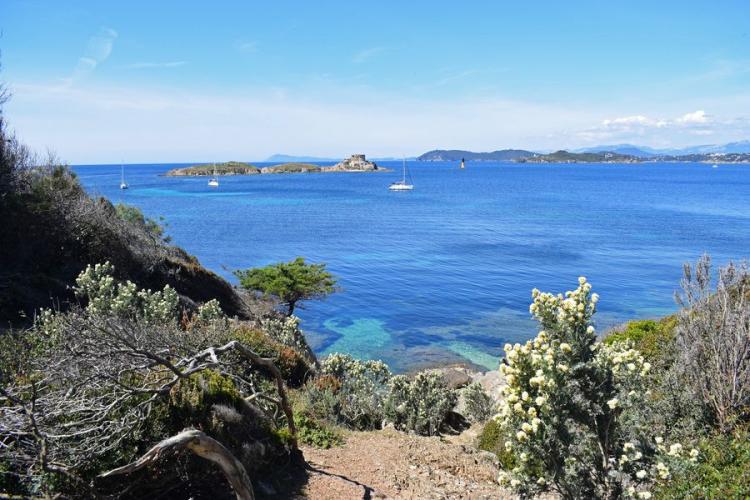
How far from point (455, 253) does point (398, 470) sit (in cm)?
3573

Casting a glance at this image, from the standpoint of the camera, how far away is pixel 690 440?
25.1ft

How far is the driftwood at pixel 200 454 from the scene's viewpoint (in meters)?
4.09

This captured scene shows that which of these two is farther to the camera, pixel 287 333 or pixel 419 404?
pixel 287 333

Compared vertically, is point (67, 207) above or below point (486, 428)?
above

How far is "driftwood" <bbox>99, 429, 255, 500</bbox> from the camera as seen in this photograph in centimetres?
409

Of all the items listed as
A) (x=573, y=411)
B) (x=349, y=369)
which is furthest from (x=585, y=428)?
(x=349, y=369)

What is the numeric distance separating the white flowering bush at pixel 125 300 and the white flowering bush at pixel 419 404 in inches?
211

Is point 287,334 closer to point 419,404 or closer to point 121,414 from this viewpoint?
point 419,404

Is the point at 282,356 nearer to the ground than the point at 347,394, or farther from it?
farther from it

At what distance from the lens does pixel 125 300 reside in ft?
35.8

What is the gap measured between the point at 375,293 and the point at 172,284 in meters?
15.2

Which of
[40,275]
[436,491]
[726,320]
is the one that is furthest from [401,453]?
[40,275]

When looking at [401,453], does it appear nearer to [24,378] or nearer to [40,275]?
[24,378]

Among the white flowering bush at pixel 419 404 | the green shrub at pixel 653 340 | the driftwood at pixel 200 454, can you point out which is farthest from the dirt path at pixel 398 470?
the green shrub at pixel 653 340
